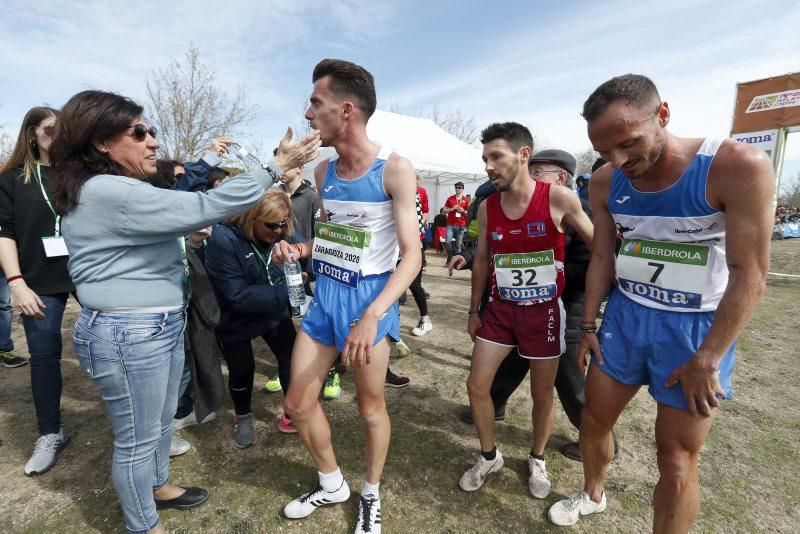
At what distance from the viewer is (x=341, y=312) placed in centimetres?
201

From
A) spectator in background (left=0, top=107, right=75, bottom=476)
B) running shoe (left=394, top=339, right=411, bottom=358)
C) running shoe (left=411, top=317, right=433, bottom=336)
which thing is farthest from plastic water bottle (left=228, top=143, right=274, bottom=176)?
running shoe (left=411, top=317, right=433, bottom=336)

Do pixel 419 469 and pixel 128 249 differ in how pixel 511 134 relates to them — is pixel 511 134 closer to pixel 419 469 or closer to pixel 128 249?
pixel 128 249

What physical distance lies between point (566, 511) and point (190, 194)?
99.0 inches

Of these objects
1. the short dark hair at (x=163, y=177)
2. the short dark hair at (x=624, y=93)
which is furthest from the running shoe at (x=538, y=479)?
the short dark hair at (x=163, y=177)

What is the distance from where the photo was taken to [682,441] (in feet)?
5.28

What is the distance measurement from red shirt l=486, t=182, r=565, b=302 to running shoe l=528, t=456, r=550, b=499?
1.07 metres

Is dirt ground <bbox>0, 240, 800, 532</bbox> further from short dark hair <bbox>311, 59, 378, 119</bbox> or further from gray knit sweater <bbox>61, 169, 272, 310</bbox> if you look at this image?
short dark hair <bbox>311, 59, 378, 119</bbox>

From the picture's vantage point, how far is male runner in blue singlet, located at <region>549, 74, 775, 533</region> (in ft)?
4.57

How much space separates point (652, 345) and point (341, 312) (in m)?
1.43

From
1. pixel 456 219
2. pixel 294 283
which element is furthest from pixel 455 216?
pixel 294 283

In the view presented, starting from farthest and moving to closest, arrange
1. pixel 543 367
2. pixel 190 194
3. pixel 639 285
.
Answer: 1. pixel 543 367
2. pixel 639 285
3. pixel 190 194

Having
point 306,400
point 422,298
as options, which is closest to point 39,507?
point 306,400

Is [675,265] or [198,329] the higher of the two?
[675,265]

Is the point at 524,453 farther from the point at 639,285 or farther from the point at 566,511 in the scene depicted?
the point at 639,285
